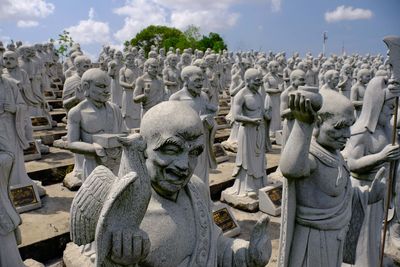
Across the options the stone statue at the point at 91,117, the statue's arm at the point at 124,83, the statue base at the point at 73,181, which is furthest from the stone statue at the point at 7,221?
the statue's arm at the point at 124,83

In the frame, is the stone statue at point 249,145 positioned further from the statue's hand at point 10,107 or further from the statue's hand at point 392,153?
the statue's hand at point 10,107

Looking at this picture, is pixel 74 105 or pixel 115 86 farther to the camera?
pixel 115 86

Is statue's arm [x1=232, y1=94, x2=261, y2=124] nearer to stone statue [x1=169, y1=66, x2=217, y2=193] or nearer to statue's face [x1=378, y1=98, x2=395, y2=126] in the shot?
stone statue [x1=169, y1=66, x2=217, y2=193]

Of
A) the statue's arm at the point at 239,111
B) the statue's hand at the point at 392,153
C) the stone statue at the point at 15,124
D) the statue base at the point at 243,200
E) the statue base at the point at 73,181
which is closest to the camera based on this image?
the statue's hand at the point at 392,153

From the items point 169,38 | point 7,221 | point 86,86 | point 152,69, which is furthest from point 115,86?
point 169,38

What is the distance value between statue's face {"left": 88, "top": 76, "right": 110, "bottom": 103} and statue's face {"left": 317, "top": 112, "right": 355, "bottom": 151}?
300cm

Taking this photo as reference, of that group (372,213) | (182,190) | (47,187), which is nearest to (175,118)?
(182,190)

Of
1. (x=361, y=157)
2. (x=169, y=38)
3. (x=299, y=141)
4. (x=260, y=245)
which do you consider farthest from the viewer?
(x=169, y=38)

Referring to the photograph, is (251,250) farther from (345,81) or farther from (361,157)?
(345,81)

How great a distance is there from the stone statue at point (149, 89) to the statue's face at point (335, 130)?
7.54 metres

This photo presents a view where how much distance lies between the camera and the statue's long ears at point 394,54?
10.9 feet

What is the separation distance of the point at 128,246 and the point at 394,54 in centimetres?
302

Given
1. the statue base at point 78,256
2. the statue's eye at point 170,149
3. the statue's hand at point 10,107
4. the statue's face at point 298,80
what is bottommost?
the statue base at point 78,256

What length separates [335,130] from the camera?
295 cm
